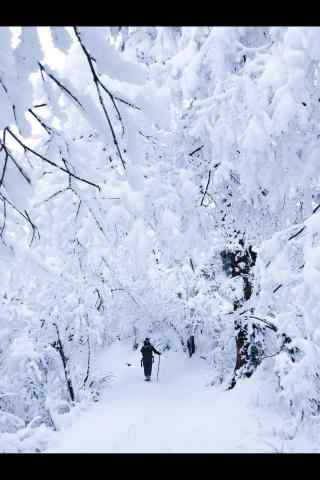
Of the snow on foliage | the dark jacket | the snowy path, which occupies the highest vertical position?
the snow on foliage

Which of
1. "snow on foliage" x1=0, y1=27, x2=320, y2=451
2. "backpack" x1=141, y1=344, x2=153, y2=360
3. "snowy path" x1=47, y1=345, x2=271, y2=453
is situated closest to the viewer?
"snow on foliage" x1=0, y1=27, x2=320, y2=451

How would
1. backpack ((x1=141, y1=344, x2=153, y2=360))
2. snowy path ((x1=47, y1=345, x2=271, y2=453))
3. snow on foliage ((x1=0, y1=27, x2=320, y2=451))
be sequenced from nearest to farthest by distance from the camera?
snow on foliage ((x1=0, y1=27, x2=320, y2=451))
snowy path ((x1=47, y1=345, x2=271, y2=453))
backpack ((x1=141, y1=344, x2=153, y2=360))

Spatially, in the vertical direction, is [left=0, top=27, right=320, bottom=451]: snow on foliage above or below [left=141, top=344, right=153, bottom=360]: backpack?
above

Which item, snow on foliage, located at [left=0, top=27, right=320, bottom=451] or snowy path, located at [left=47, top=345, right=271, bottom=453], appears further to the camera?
snowy path, located at [left=47, top=345, right=271, bottom=453]

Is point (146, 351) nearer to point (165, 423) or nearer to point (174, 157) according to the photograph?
point (165, 423)

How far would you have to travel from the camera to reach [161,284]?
59.8 feet

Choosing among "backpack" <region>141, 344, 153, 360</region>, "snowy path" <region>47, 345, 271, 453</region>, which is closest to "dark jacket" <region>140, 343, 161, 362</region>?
"backpack" <region>141, 344, 153, 360</region>

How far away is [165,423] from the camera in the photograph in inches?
299

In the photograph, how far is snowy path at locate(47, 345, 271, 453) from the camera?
19.4ft

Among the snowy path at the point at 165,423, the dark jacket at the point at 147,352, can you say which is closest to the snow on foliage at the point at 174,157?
the snowy path at the point at 165,423

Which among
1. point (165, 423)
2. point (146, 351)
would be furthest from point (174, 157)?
point (146, 351)

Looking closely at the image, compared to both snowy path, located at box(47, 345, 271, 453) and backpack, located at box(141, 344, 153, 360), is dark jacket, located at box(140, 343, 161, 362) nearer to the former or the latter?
backpack, located at box(141, 344, 153, 360)
